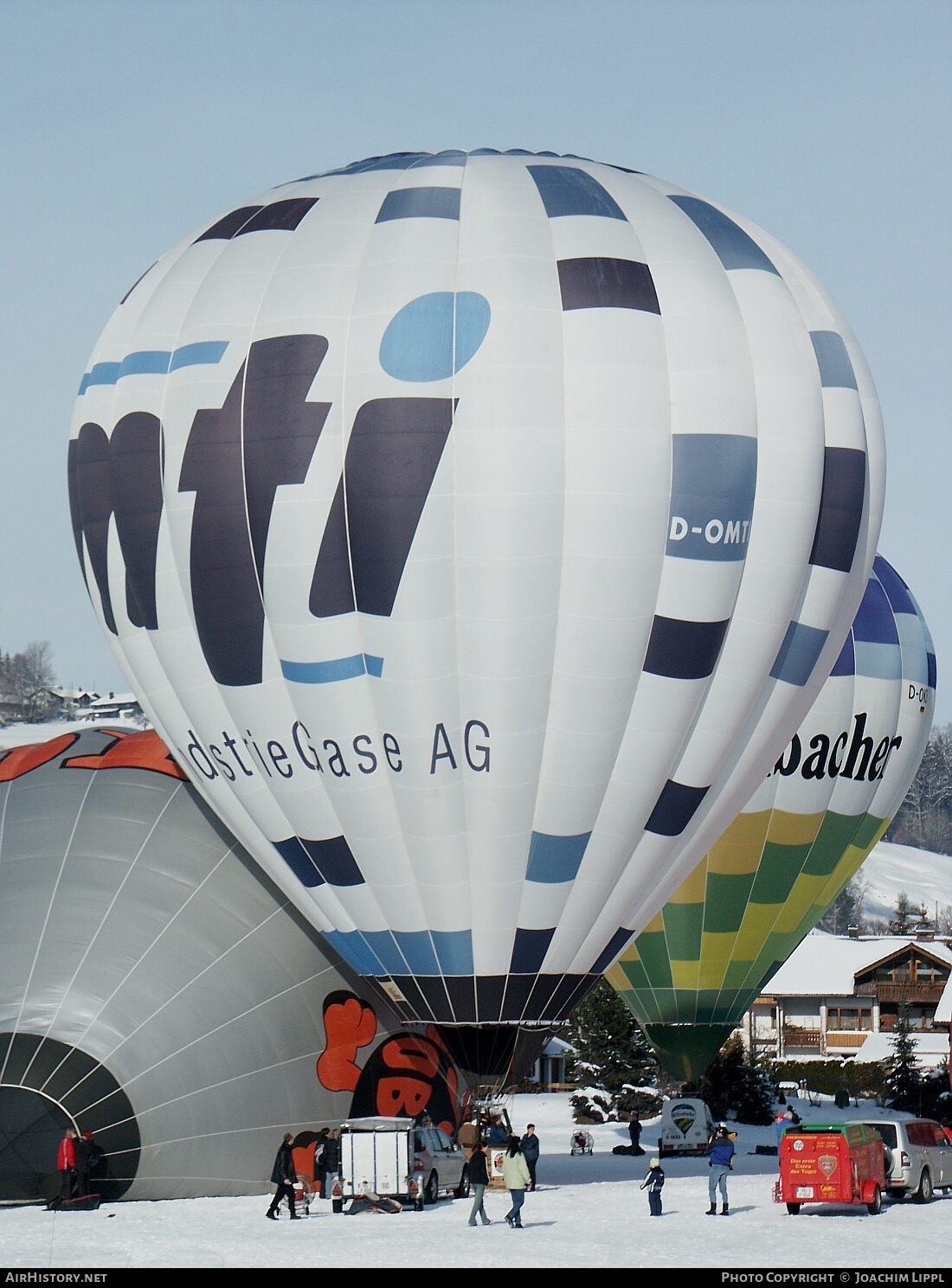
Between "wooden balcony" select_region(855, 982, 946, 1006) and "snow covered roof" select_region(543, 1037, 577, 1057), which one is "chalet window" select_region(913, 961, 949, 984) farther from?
"snow covered roof" select_region(543, 1037, 577, 1057)

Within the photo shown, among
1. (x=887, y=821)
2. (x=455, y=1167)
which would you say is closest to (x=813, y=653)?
(x=455, y=1167)

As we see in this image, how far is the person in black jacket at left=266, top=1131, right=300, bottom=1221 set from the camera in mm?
19328

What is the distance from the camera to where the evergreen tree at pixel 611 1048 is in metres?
45.8

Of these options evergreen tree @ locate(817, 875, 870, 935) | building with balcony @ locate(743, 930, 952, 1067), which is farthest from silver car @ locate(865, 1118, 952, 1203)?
evergreen tree @ locate(817, 875, 870, 935)

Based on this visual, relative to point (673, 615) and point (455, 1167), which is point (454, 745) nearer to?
point (673, 615)

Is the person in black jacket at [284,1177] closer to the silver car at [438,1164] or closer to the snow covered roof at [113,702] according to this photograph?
the silver car at [438,1164]

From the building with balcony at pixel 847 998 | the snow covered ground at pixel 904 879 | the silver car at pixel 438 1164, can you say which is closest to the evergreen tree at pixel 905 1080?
the building with balcony at pixel 847 998

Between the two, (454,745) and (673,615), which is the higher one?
(673,615)

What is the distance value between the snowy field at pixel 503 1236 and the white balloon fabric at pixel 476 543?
8.96 ft

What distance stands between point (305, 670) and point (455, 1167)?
21.4ft

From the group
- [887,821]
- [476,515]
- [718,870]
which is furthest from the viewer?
[887,821]

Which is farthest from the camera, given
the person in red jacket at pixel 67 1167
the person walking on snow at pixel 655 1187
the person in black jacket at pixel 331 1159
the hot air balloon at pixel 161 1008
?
the person in black jacket at pixel 331 1159

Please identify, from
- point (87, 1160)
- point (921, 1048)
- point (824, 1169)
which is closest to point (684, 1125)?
point (824, 1169)

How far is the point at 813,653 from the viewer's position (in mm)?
22156
